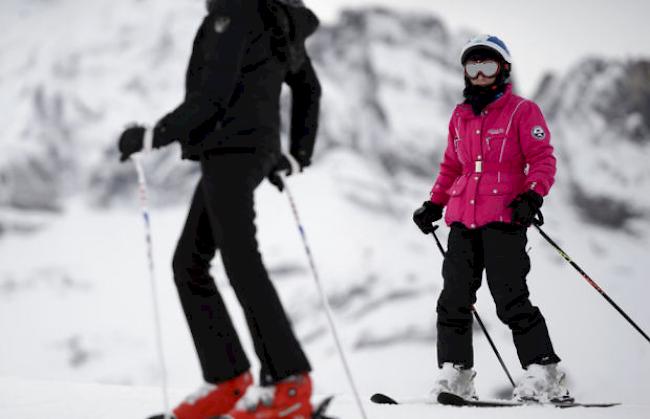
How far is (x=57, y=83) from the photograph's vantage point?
249ft

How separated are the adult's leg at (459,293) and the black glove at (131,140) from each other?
242 cm

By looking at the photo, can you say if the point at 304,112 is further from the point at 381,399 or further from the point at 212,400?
the point at 381,399

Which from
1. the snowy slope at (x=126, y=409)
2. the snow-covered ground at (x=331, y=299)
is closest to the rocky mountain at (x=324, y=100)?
the snow-covered ground at (x=331, y=299)

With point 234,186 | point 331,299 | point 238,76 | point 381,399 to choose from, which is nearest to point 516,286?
point 381,399

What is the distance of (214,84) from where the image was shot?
2.46m

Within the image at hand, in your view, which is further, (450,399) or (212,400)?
(450,399)

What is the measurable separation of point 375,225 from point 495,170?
6170cm

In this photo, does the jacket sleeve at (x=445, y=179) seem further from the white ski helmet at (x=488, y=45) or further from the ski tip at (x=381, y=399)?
the ski tip at (x=381, y=399)

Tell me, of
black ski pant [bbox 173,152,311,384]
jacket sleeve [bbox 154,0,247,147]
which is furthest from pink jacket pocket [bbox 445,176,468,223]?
jacket sleeve [bbox 154,0,247,147]

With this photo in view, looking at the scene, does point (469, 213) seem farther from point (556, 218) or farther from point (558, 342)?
point (556, 218)

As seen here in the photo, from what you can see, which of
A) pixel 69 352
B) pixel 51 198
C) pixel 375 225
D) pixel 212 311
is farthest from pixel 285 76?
pixel 51 198

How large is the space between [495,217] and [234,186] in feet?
6.78

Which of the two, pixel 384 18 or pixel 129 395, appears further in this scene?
pixel 384 18

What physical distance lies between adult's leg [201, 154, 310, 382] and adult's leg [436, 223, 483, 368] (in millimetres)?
1857
